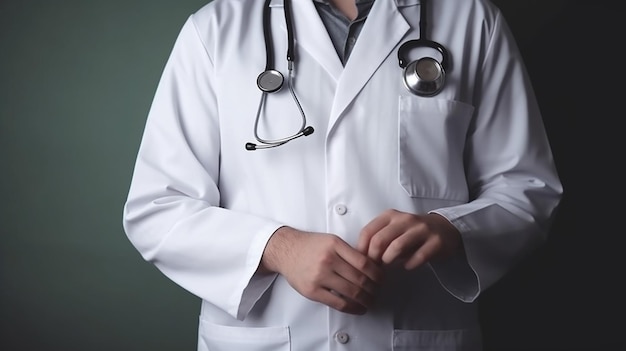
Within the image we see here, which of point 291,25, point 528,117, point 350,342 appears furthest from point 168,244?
point 528,117

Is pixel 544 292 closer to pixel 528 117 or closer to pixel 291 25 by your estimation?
pixel 528 117

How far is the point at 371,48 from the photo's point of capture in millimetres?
1095

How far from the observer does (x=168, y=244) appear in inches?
39.8

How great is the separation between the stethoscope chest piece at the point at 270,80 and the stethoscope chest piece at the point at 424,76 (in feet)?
0.76

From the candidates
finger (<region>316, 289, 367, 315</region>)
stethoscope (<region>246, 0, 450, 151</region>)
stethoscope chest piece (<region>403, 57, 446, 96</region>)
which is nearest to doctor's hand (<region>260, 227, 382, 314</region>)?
finger (<region>316, 289, 367, 315</region>)

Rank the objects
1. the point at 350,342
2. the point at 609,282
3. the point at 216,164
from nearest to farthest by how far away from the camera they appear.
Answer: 1. the point at 350,342
2. the point at 216,164
3. the point at 609,282

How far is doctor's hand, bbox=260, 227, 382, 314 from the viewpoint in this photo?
87 cm

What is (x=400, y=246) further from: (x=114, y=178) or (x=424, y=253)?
(x=114, y=178)

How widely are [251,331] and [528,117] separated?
0.68 metres

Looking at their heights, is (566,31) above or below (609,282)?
above


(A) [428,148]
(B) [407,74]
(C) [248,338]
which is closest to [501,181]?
(A) [428,148]

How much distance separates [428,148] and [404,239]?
26 cm

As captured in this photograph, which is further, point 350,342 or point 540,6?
point 540,6

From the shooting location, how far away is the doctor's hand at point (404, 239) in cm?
88
